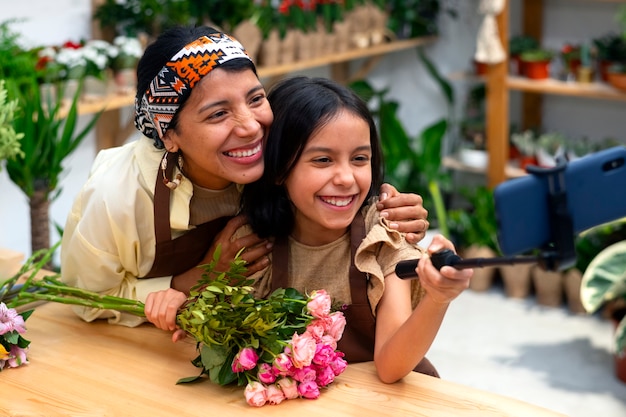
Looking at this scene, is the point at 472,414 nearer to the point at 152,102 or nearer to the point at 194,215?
the point at 194,215

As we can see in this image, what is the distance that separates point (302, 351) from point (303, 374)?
0.05 metres

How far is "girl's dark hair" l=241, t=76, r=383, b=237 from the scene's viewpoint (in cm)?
171

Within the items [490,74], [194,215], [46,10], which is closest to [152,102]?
[194,215]

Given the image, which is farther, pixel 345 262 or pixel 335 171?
pixel 345 262

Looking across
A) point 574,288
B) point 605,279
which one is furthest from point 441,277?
point 574,288

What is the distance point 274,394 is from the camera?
61.2 inches

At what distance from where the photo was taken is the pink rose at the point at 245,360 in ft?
5.08

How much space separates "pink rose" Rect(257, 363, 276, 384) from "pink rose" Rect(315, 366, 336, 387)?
82mm

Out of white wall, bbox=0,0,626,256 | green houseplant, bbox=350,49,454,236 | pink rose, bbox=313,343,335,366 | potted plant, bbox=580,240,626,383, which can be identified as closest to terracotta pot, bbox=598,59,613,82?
white wall, bbox=0,0,626,256

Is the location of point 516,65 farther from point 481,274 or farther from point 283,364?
point 283,364

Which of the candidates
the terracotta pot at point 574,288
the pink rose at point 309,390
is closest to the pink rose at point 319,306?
the pink rose at point 309,390

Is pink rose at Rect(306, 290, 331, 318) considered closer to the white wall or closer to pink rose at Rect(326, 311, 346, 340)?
pink rose at Rect(326, 311, 346, 340)

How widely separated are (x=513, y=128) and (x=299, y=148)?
3.46m

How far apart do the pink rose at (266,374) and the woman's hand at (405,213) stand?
40 cm
